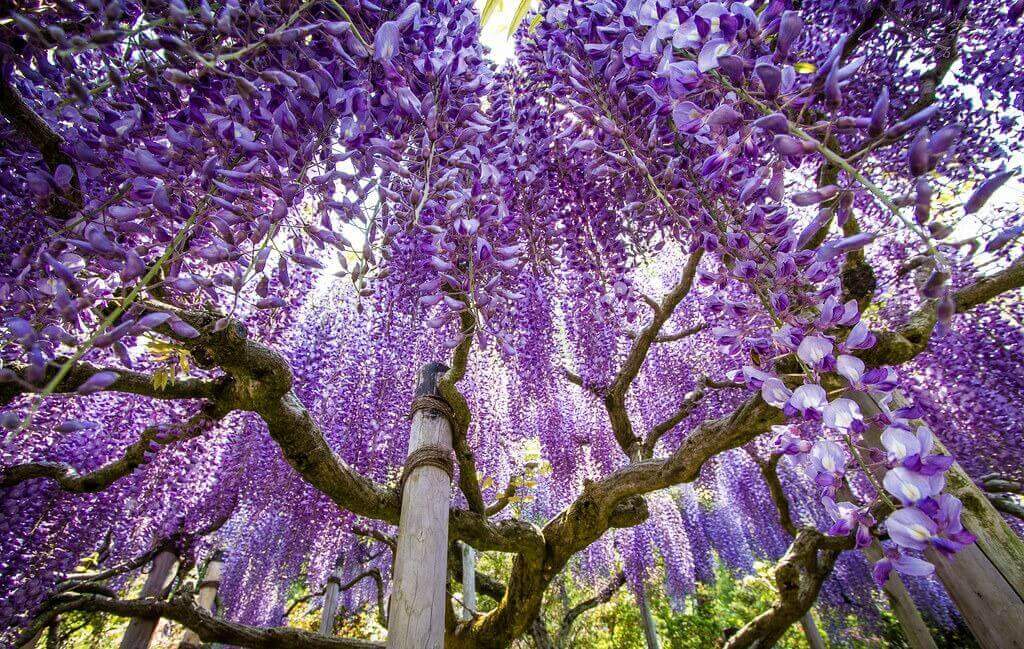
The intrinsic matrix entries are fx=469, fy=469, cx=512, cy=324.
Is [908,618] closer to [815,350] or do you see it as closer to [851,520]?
[851,520]

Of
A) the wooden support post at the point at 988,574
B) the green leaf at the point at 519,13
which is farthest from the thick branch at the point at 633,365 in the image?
the green leaf at the point at 519,13

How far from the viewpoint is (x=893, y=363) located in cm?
215

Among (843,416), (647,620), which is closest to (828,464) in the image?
(843,416)

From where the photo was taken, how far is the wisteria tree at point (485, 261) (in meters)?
0.78

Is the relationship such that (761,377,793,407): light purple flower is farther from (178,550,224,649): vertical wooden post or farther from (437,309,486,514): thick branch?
(178,550,224,649): vertical wooden post

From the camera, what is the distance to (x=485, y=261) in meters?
1.24

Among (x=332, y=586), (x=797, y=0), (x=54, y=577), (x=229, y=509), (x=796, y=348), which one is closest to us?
(x=796, y=348)

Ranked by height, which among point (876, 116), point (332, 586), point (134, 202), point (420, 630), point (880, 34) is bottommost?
point (420, 630)

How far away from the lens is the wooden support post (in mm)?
1678

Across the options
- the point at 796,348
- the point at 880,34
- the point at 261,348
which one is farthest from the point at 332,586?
the point at 880,34

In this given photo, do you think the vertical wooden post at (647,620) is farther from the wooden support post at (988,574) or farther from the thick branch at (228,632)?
the wooden support post at (988,574)

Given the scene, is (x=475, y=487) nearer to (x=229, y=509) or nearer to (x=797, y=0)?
(x=797, y=0)

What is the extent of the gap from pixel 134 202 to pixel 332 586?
6.32 meters

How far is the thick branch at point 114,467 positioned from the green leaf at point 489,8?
2107mm
